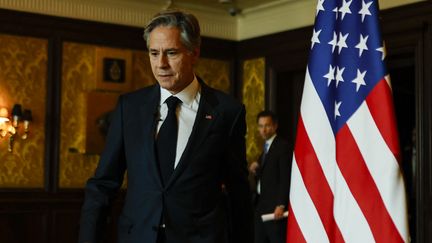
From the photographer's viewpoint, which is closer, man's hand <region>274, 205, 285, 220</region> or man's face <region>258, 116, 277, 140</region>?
man's hand <region>274, 205, 285, 220</region>

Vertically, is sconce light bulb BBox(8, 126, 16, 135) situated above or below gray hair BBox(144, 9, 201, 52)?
below

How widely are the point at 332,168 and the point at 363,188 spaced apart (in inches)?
5.5

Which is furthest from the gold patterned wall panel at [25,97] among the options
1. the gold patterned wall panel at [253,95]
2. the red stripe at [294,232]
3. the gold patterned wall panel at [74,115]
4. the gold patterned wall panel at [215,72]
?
the red stripe at [294,232]

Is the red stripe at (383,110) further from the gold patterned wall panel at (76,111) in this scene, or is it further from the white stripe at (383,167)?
the gold patterned wall panel at (76,111)

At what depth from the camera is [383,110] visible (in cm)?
278

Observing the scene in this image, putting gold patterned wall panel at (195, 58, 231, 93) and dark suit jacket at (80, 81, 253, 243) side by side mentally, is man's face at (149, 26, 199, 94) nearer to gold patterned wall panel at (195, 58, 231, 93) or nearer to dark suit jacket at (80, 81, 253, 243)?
dark suit jacket at (80, 81, 253, 243)

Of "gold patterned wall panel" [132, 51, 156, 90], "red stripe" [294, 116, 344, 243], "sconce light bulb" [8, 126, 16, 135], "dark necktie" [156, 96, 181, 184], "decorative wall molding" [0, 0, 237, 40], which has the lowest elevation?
"red stripe" [294, 116, 344, 243]

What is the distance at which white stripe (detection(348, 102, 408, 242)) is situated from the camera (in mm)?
2713

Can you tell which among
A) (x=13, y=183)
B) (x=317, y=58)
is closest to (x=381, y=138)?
(x=317, y=58)

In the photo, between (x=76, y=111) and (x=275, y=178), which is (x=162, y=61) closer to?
(x=275, y=178)

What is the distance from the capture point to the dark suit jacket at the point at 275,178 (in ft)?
22.7

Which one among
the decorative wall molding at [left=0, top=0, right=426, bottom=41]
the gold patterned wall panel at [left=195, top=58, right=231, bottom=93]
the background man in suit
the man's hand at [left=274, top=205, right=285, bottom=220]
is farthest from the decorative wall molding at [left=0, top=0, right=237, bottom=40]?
the man's hand at [left=274, top=205, right=285, bottom=220]

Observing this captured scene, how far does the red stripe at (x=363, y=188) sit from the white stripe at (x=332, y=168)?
0.07 ft

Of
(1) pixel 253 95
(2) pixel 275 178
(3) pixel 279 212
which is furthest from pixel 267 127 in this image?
(1) pixel 253 95
